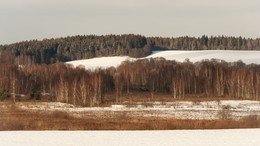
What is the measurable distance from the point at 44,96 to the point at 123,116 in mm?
39185

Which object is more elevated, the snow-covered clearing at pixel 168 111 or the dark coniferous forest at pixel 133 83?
the dark coniferous forest at pixel 133 83
